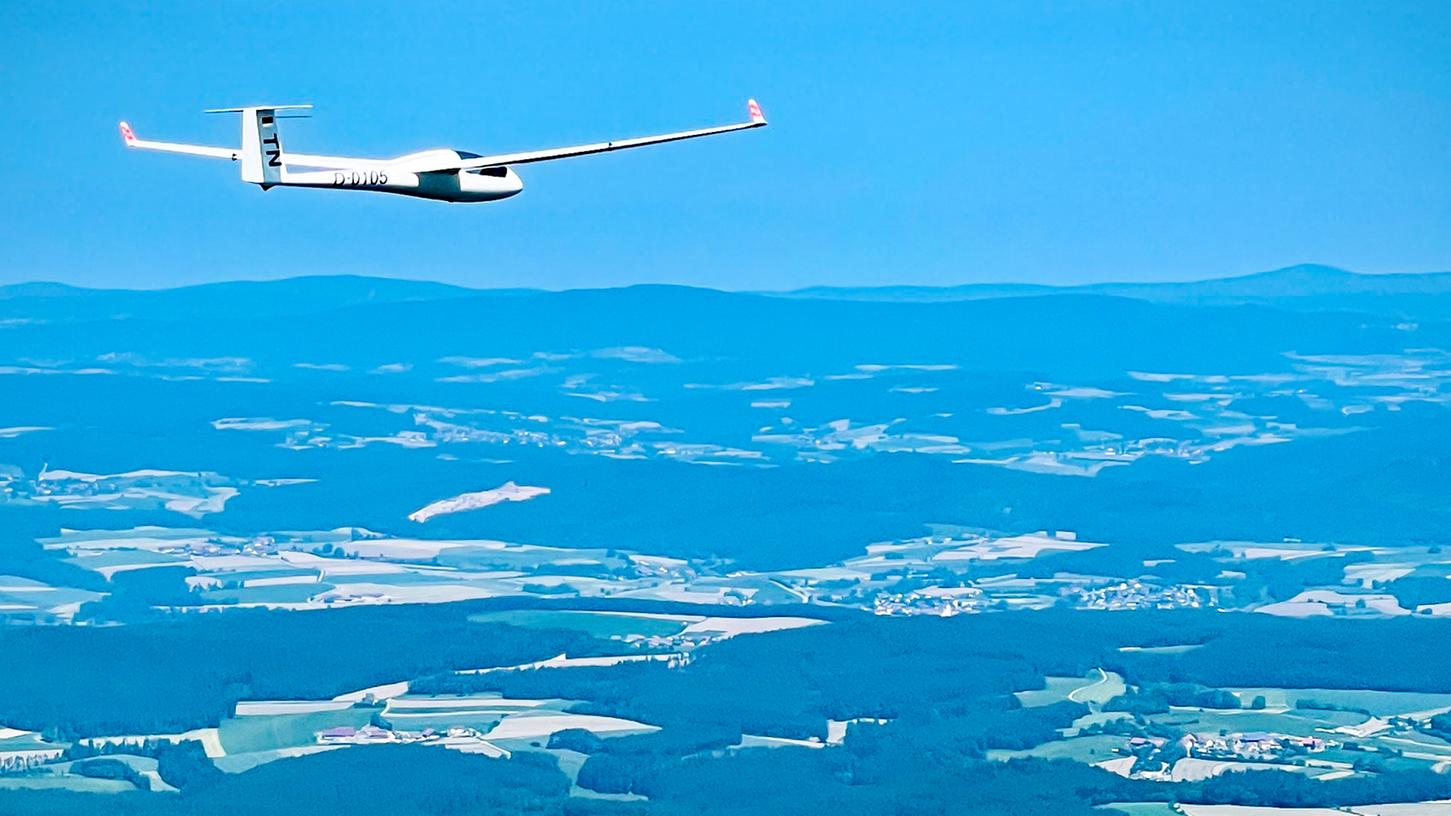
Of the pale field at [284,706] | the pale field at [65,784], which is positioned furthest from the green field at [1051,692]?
the pale field at [65,784]

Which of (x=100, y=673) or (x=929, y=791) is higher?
(x=100, y=673)

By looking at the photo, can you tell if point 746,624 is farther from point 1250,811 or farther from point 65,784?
point 1250,811

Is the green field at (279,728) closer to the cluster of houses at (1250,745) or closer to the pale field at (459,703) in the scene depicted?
the pale field at (459,703)

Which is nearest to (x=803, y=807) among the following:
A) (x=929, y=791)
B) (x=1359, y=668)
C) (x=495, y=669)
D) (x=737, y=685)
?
(x=929, y=791)

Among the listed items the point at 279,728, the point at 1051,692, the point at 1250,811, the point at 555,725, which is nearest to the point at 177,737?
the point at 279,728

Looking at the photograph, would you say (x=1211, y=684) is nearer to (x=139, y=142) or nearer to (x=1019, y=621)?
(x=1019, y=621)
